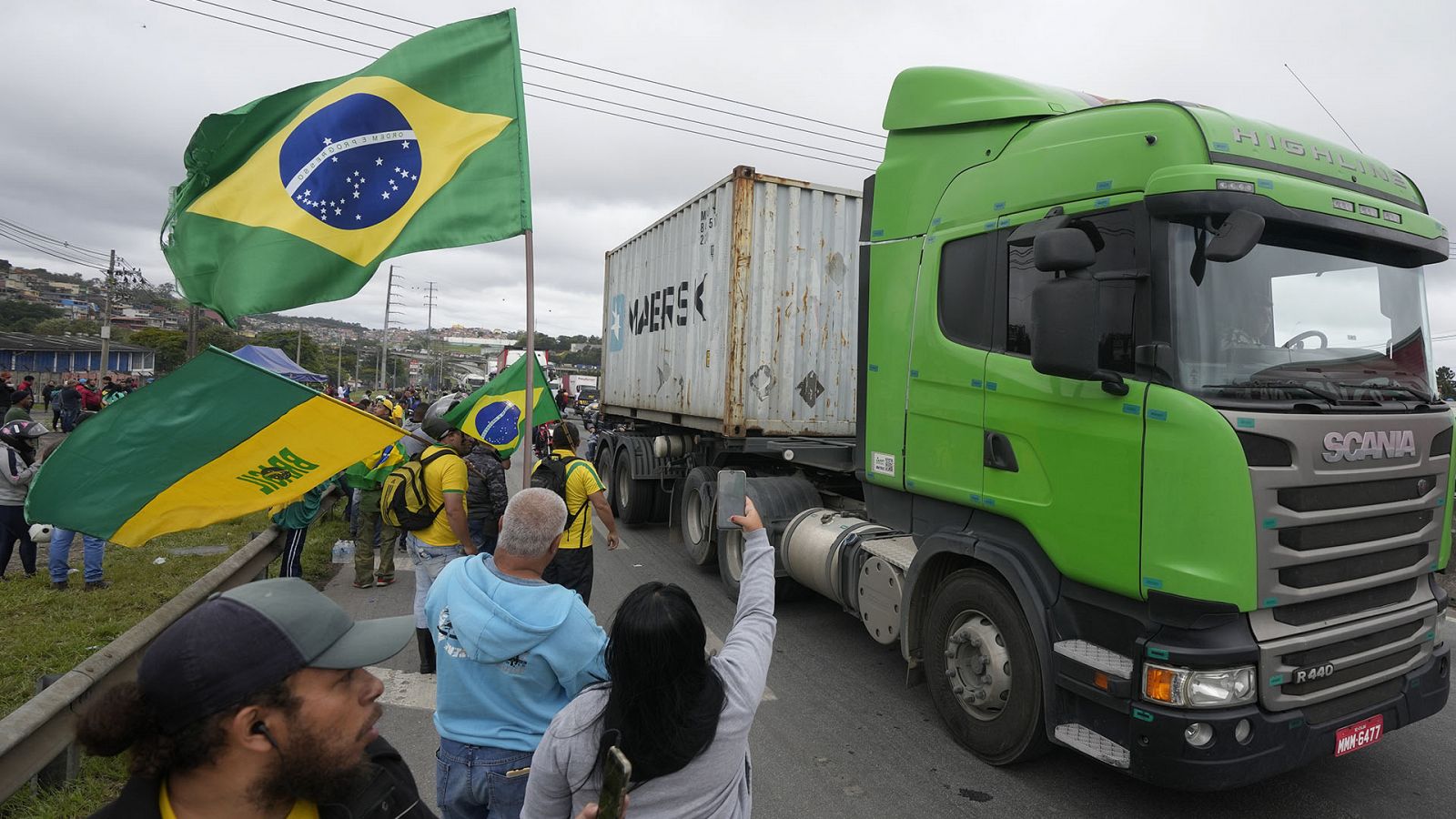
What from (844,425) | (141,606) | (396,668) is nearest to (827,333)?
(844,425)

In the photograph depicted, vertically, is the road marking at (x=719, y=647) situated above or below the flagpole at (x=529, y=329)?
below

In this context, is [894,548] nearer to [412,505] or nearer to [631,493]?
[412,505]

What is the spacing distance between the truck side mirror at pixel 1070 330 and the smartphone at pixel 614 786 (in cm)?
249

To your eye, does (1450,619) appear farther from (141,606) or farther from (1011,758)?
(141,606)

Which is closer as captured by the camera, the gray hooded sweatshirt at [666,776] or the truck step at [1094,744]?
the gray hooded sweatshirt at [666,776]

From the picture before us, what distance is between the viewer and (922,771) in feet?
12.9

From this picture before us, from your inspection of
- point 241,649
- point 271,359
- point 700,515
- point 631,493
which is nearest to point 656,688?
point 241,649

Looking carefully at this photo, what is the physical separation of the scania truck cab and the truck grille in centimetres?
1

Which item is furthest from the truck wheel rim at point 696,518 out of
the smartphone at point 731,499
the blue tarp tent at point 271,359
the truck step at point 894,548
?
the blue tarp tent at point 271,359

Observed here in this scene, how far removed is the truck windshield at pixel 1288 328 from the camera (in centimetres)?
306

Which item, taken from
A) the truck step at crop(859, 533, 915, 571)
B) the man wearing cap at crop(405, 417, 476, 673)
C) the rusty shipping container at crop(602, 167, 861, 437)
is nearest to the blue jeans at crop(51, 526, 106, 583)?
the man wearing cap at crop(405, 417, 476, 673)

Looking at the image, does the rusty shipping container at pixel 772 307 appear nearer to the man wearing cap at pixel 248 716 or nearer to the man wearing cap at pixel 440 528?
the man wearing cap at pixel 440 528

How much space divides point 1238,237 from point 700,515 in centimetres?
580

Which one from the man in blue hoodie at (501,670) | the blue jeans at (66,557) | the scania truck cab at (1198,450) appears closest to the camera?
the man in blue hoodie at (501,670)
